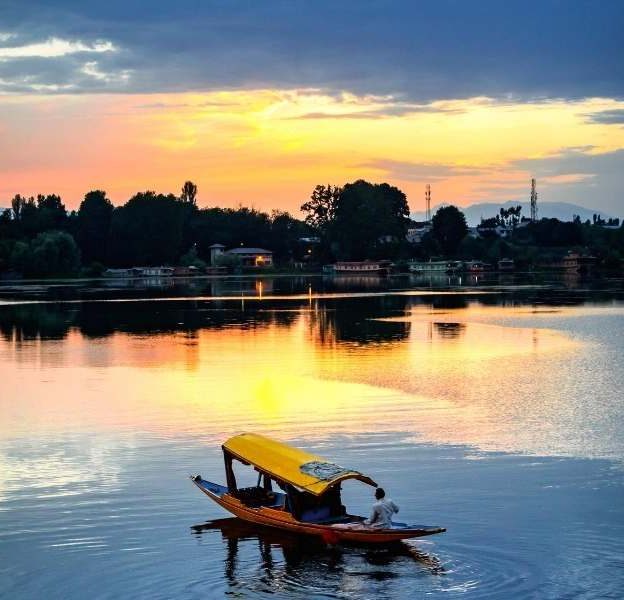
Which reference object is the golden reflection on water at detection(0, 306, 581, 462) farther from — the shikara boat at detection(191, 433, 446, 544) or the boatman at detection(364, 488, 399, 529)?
the boatman at detection(364, 488, 399, 529)

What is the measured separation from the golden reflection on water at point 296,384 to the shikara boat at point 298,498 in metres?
9.20

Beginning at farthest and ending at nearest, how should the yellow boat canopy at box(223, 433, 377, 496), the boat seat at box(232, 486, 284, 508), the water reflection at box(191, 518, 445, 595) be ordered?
the boat seat at box(232, 486, 284, 508) → the yellow boat canopy at box(223, 433, 377, 496) → the water reflection at box(191, 518, 445, 595)

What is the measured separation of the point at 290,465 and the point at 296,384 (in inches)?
955

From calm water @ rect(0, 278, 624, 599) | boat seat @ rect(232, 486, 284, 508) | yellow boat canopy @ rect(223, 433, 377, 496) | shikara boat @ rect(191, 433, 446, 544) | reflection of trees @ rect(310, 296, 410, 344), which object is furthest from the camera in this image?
reflection of trees @ rect(310, 296, 410, 344)

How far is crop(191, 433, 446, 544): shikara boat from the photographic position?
2259 cm

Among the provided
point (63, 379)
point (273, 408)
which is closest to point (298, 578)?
point (273, 408)

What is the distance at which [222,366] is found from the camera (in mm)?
55688

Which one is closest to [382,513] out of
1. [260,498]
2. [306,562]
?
[306,562]

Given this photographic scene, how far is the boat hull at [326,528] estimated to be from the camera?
73.1 ft

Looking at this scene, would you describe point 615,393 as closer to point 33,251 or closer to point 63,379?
point 63,379

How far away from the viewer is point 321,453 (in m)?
32.3

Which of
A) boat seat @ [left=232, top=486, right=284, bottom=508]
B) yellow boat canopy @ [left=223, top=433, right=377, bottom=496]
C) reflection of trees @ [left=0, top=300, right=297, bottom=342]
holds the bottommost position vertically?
boat seat @ [left=232, top=486, right=284, bottom=508]

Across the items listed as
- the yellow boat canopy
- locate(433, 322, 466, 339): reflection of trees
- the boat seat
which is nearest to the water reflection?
the boat seat

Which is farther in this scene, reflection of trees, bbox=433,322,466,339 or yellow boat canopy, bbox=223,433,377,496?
reflection of trees, bbox=433,322,466,339
